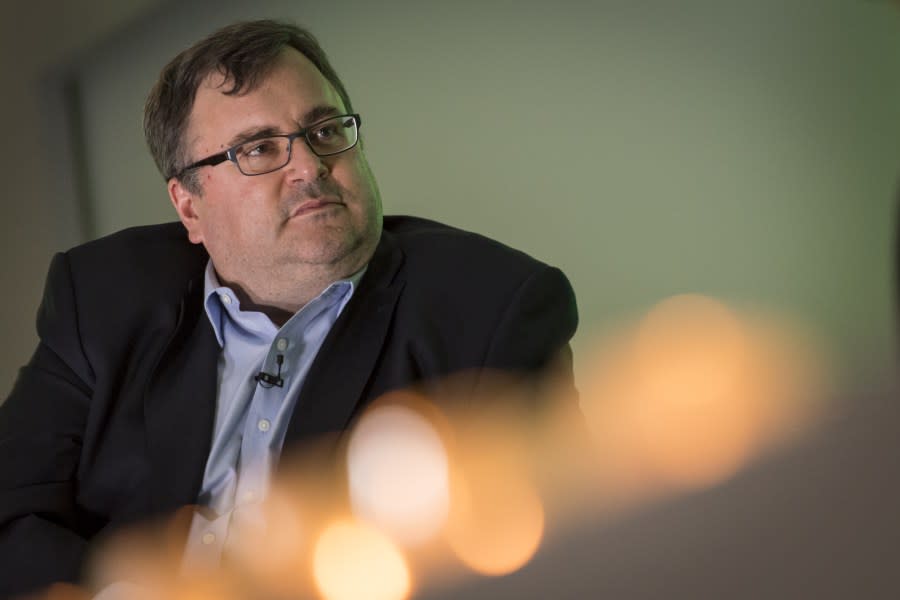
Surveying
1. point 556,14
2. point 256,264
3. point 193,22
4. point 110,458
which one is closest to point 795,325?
point 556,14

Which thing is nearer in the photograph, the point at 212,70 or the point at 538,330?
the point at 538,330

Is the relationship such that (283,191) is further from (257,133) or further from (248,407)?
(248,407)

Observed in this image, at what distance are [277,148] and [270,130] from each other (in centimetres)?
4

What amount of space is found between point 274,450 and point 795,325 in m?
1.50

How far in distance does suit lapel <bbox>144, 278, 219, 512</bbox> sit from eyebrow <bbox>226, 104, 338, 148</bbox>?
1.16 feet

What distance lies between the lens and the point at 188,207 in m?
1.98

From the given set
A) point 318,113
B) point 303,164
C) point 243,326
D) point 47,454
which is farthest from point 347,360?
point 47,454

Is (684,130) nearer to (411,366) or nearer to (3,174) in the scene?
(411,366)

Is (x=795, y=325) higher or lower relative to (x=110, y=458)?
lower

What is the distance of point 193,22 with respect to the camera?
329cm

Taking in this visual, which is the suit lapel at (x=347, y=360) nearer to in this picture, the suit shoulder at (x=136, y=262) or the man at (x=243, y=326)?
the man at (x=243, y=326)

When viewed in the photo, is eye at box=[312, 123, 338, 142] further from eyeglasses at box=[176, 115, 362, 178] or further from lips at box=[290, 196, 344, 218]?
lips at box=[290, 196, 344, 218]

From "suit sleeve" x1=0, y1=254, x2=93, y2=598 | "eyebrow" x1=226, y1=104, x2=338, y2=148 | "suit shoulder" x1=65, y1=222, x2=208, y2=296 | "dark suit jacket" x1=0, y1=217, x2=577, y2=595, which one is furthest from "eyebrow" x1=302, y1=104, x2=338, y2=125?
"suit sleeve" x1=0, y1=254, x2=93, y2=598

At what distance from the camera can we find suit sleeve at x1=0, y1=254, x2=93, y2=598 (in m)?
1.67
